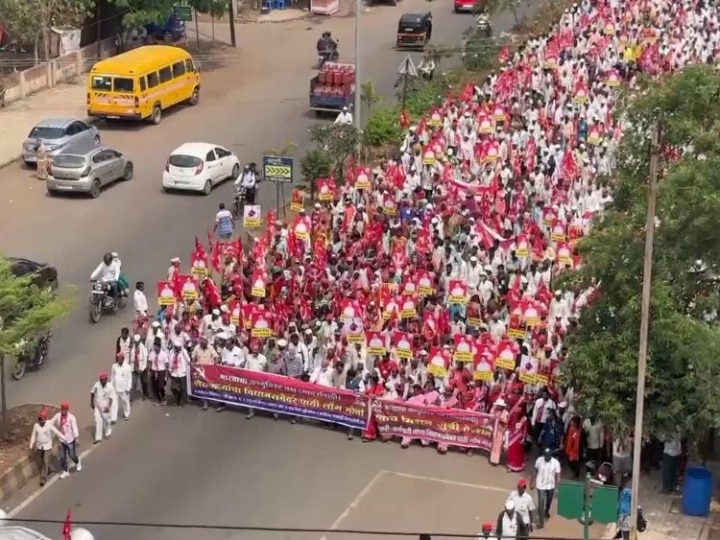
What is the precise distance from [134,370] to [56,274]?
4619 mm

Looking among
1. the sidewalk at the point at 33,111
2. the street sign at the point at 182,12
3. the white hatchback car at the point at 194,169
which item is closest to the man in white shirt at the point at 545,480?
the white hatchback car at the point at 194,169

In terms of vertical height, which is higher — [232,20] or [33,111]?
[232,20]

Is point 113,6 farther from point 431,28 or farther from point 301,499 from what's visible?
point 301,499

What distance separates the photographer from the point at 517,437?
61.4 feet

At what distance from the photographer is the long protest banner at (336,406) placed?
19281mm

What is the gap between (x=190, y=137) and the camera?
35688 millimetres

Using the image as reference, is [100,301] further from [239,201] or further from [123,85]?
[123,85]

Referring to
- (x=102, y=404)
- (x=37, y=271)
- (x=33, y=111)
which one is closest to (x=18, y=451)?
(x=102, y=404)

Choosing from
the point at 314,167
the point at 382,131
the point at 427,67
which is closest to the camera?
the point at 314,167

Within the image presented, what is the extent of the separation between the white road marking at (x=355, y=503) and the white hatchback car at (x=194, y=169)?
43.5 ft

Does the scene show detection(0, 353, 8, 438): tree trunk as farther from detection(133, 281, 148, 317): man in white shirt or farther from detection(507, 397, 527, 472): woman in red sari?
detection(507, 397, 527, 472): woman in red sari

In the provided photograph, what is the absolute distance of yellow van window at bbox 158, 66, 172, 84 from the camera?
36.7m

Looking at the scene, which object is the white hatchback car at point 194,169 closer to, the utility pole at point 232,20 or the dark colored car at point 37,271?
the dark colored car at point 37,271

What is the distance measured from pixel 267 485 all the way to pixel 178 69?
21.1 metres
